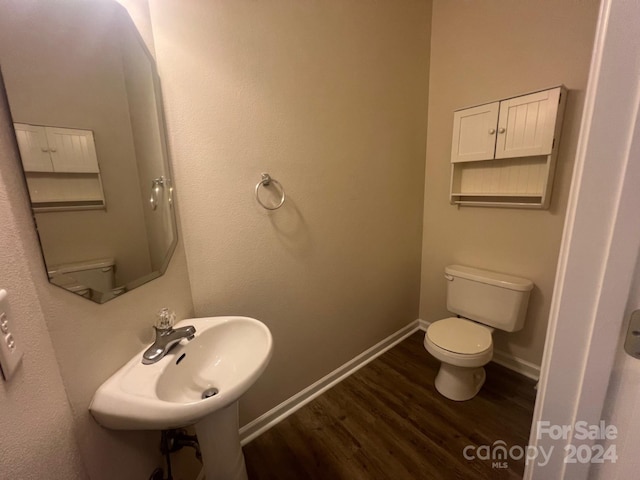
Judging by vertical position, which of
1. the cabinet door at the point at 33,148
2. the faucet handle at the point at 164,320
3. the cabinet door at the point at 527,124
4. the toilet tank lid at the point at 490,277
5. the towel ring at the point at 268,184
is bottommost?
the toilet tank lid at the point at 490,277

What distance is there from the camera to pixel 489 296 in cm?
169

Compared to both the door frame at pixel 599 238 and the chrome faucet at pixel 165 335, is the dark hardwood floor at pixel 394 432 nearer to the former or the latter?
the chrome faucet at pixel 165 335

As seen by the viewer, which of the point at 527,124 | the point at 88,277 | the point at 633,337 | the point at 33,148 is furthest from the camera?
the point at 527,124

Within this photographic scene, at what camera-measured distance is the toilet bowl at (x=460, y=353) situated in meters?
1.45

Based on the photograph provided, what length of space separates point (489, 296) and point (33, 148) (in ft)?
7.14

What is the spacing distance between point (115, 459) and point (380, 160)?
6.06 feet

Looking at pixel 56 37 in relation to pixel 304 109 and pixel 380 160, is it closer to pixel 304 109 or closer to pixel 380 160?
pixel 304 109

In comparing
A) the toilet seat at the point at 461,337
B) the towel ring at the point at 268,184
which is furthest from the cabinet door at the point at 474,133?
the towel ring at the point at 268,184

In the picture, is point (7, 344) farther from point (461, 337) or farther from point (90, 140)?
point (461, 337)

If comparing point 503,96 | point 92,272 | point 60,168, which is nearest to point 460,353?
point 503,96

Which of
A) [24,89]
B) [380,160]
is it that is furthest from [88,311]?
[380,160]

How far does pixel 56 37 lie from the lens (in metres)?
0.64

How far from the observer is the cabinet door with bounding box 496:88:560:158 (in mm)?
1387

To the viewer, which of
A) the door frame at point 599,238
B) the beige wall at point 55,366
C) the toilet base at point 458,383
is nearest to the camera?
the door frame at point 599,238
